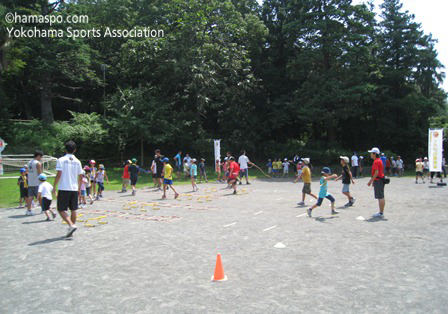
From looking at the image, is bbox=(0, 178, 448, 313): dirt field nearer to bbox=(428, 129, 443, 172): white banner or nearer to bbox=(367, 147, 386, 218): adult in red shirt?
bbox=(367, 147, 386, 218): adult in red shirt

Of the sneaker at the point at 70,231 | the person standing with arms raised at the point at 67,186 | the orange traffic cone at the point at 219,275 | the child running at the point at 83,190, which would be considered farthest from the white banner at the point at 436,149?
the sneaker at the point at 70,231

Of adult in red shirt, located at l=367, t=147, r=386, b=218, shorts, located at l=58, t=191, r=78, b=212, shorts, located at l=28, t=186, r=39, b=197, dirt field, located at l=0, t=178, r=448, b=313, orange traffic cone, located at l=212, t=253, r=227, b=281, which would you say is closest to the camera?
dirt field, located at l=0, t=178, r=448, b=313

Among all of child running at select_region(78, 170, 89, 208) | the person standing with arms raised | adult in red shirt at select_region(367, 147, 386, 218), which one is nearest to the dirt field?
adult in red shirt at select_region(367, 147, 386, 218)

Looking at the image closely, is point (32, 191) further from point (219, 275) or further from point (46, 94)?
point (46, 94)

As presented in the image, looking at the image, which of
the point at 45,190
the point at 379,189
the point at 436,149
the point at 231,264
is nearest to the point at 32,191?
the point at 45,190

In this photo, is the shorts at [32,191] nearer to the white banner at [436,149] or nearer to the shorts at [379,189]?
the shorts at [379,189]

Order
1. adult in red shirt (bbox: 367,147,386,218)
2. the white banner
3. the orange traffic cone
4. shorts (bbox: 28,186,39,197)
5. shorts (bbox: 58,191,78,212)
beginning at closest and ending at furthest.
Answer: the orange traffic cone < shorts (bbox: 58,191,78,212) < adult in red shirt (bbox: 367,147,386,218) < shorts (bbox: 28,186,39,197) < the white banner

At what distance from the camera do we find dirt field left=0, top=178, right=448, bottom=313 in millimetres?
4801

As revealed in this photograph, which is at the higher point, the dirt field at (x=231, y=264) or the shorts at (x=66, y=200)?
the shorts at (x=66, y=200)

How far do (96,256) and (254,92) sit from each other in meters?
34.0

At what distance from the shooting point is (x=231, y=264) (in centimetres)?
641

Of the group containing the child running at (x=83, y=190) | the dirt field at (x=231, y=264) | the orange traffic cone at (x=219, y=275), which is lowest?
the dirt field at (x=231, y=264)

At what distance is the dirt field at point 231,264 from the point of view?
15.8 feet

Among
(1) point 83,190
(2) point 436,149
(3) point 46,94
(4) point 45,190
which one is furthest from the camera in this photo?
(3) point 46,94
